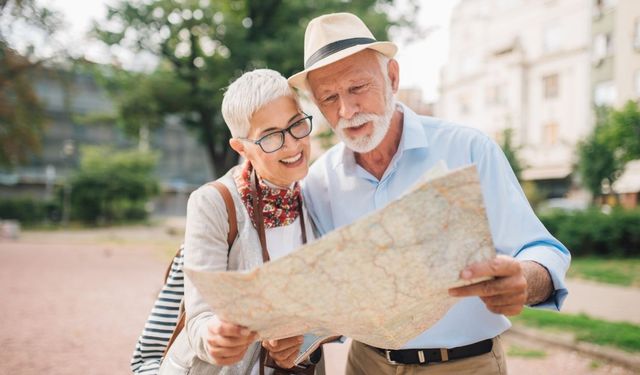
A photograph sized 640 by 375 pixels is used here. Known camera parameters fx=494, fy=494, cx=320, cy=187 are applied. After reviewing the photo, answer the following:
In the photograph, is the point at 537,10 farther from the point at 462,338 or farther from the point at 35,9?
the point at 462,338

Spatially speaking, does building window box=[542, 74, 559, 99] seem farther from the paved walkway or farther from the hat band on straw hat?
the hat band on straw hat

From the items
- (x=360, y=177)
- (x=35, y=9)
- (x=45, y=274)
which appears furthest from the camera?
(x=35, y=9)

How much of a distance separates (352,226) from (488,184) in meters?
1.07

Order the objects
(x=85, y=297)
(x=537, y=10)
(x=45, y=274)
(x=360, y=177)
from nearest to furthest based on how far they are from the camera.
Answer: (x=360, y=177) < (x=85, y=297) < (x=45, y=274) < (x=537, y=10)

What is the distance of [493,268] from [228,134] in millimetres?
20350

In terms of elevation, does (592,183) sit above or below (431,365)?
above

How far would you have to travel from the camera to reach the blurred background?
713 cm

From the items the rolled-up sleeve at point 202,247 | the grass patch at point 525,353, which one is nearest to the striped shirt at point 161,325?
the rolled-up sleeve at point 202,247

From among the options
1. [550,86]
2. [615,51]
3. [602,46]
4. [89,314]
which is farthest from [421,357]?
[550,86]

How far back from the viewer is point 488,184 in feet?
6.22

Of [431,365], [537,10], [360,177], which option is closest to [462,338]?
[431,365]

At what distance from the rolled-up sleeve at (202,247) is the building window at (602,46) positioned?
34424 millimetres

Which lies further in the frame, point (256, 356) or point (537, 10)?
point (537, 10)

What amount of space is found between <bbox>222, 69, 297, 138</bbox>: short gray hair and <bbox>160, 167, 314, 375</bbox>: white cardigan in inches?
8.5
